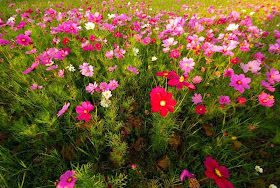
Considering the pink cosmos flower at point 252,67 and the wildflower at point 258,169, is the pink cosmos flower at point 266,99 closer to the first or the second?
the pink cosmos flower at point 252,67

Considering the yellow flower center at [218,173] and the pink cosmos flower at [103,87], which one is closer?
the yellow flower center at [218,173]

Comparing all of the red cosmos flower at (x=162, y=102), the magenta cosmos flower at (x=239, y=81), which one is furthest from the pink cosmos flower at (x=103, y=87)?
the magenta cosmos flower at (x=239, y=81)

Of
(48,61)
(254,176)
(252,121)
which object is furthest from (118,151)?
(252,121)

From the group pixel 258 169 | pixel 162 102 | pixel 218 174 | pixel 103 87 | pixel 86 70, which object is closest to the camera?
pixel 218 174

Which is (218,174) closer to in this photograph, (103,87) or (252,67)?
(103,87)

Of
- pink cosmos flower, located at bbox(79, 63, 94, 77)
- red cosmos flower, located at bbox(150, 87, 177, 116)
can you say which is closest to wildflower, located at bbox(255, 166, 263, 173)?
red cosmos flower, located at bbox(150, 87, 177, 116)

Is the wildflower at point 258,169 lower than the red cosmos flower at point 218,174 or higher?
lower

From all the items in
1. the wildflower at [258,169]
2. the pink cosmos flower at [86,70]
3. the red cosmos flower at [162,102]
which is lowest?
the wildflower at [258,169]

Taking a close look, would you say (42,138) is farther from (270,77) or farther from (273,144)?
(270,77)

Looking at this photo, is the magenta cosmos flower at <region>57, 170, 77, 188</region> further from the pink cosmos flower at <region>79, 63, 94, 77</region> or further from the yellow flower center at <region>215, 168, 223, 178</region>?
the pink cosmos flower at <region>79, 63, 94, 77</region>

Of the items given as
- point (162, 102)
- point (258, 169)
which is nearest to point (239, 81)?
point (258, 169)

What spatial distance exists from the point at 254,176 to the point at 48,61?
233 centimetres

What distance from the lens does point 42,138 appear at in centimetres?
140

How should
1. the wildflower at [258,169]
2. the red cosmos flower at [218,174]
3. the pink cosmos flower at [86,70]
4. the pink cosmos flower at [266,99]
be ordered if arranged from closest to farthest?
the red cosmos flower at [218,174], the wildflower at [258,169], the pink cosmos flower at [266,99], the pink cosmos flower at [86,70]
